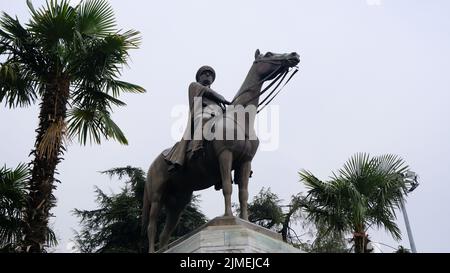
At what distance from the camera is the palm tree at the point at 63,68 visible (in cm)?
1345

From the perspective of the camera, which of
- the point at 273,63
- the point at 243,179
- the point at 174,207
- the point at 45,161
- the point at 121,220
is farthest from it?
the point at 121,220

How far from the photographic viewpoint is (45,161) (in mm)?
12812

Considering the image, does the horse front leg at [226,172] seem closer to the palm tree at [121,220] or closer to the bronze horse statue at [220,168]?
the bronze horse statue at [220,168]

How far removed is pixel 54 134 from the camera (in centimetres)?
1300

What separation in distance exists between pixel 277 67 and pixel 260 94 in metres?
0.53

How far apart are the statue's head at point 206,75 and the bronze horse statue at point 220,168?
88 cm

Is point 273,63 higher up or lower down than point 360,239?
higher up

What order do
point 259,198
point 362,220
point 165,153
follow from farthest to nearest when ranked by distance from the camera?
1. point 259,198
2. point 362,220
3. point 165,153

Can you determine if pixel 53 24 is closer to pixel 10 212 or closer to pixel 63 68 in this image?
pixel 63 68

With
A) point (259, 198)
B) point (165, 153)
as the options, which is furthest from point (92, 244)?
point (165, 153)

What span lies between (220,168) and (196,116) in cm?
118

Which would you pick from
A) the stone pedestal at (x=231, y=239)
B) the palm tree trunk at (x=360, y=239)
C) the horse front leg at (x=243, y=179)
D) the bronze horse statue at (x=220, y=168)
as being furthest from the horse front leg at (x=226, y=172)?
the palm tree trunk at (x=360, y=239)

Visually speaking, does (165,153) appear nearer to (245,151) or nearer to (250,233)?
(245,151)

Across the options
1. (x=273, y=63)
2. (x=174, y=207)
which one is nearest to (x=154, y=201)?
(x=174, y=207)
